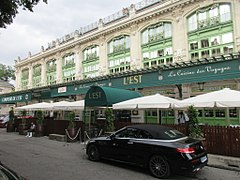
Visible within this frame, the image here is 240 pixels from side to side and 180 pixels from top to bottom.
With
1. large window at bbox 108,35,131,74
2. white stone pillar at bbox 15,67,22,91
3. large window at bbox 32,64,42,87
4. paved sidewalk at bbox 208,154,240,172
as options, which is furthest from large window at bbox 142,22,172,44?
white stone pillar at bbox 15,67,22,91

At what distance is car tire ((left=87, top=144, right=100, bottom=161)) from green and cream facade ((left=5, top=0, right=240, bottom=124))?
377 inches

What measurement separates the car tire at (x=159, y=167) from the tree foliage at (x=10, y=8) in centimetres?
603

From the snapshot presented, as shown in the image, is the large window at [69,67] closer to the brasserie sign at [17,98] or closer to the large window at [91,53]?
the large window at [91,53]

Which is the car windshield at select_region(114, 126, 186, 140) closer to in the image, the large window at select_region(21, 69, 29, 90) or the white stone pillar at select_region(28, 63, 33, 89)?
the white stone pillar at select_region(28, 63, 33, 89)

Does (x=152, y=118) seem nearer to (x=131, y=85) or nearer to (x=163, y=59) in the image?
(x=131, y=85)

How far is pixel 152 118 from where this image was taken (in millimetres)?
19781

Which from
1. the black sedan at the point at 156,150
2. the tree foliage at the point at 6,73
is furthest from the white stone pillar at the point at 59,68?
the tree foliage at the point at 6,73

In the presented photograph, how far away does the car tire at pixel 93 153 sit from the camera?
801cm

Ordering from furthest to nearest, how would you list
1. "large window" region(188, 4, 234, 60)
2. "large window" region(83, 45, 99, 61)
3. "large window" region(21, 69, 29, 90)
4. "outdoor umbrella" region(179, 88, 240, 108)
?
1. "large window" region(21, 69, 29, 90)
2. "large window" region(83, 45, 99, 61)
3. "large window" region(188, 4, 234, 60)
4. "outdoor umbrella" region(179, 88, 240, 108)

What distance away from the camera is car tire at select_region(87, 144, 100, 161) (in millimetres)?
8008

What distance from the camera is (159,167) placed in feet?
20.0

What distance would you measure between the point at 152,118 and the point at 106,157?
12710 mm

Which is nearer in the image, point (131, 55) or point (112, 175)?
point (112, 175)

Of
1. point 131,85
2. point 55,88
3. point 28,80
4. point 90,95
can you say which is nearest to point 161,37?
point 131,85
